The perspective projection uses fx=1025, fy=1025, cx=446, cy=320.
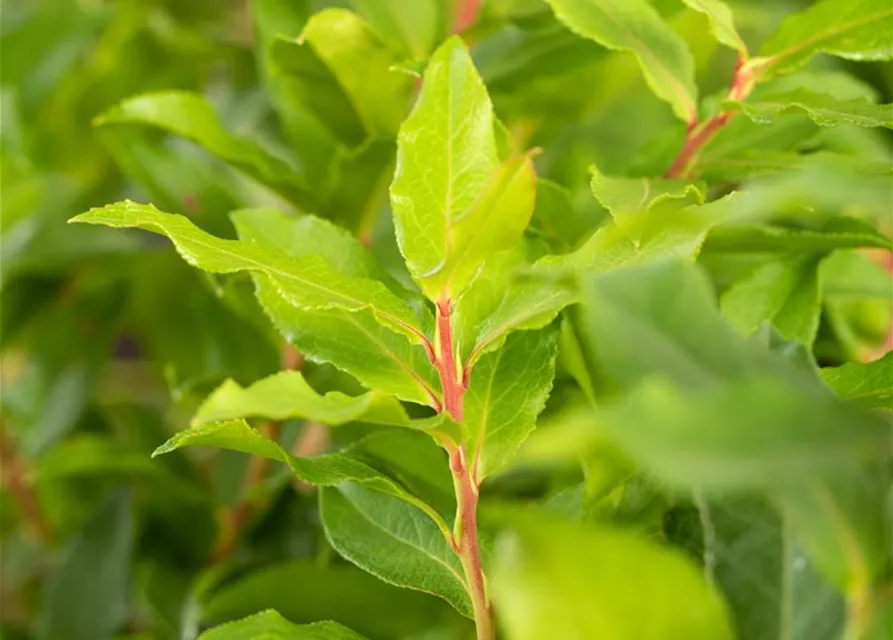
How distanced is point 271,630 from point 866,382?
272 mm

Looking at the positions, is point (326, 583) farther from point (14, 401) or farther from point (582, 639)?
point (14, 401)

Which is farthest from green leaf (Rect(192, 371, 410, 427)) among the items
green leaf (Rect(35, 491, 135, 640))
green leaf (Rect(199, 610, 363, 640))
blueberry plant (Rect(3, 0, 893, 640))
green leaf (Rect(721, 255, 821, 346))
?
green leaf (Rect(35, 491, 135, 640))

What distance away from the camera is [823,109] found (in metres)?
0.47

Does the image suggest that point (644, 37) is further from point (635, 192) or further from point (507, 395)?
point (507, 395)

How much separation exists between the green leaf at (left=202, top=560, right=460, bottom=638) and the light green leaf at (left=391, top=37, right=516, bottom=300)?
0.26m

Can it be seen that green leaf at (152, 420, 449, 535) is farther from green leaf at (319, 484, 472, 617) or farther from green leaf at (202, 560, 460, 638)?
green leaf at (202, 560, 460, 638)

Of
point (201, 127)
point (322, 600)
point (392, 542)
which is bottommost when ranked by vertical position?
point (322, 600)

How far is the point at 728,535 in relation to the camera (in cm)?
36

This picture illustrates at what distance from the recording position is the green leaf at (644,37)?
1.61 ft

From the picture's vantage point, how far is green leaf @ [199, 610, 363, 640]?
1.39ft

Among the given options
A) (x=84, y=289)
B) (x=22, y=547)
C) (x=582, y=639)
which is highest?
(x=582, y=639)

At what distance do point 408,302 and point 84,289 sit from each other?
0.52 meters

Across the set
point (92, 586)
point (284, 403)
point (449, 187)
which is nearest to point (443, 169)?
point (449, 187)

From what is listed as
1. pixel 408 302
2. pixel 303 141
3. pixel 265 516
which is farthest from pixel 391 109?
pixel 265 516
